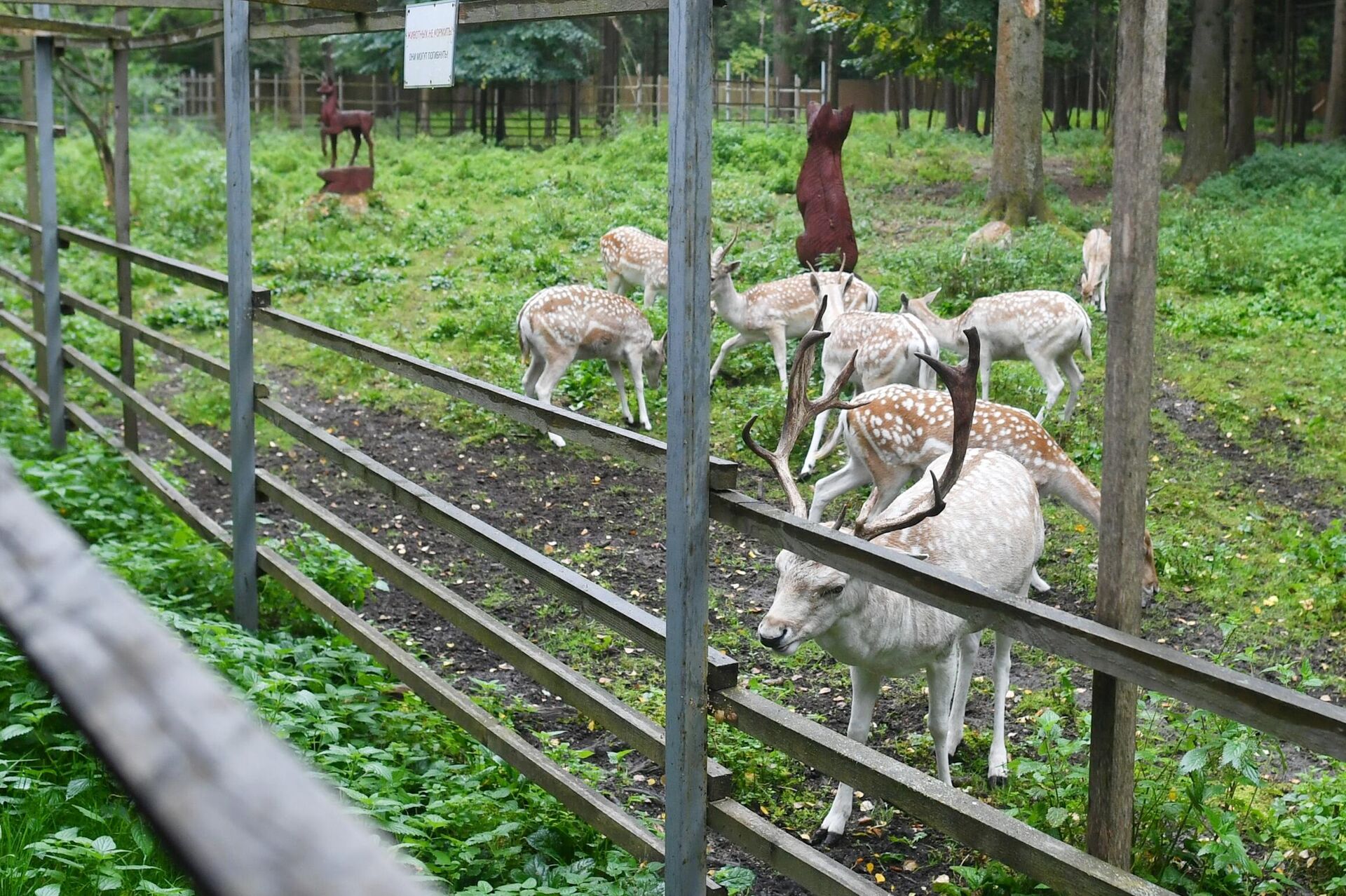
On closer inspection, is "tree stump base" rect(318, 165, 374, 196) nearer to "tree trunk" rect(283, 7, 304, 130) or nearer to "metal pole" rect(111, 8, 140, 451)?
"metal pole" rect(111, 8, 140, 451)

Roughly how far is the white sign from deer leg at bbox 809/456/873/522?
3970 mm

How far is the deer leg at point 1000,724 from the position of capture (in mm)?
4914

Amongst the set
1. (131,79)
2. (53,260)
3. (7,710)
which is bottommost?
(7,710)

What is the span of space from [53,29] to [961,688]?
5976mm

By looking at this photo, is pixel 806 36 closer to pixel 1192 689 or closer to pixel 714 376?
pixel 714 376

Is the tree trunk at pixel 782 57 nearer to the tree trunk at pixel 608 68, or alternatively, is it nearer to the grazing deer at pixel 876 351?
the tree trunk at pixel 608 68

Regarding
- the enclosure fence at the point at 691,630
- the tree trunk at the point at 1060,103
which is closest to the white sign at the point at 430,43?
the enclosure fence at the point at 691,630

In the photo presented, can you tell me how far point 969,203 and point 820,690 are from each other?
1240cm

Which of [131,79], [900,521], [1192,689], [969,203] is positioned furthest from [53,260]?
[131,79]

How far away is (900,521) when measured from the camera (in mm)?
4246

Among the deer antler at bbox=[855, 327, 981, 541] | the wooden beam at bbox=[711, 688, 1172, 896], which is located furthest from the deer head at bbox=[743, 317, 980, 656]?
the wooden beam at bbox=[711, 688, 1172, 896]

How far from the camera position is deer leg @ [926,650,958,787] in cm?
464

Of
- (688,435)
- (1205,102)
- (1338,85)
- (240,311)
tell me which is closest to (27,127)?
(240,311)

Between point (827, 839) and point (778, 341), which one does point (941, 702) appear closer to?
point (827, 839)
